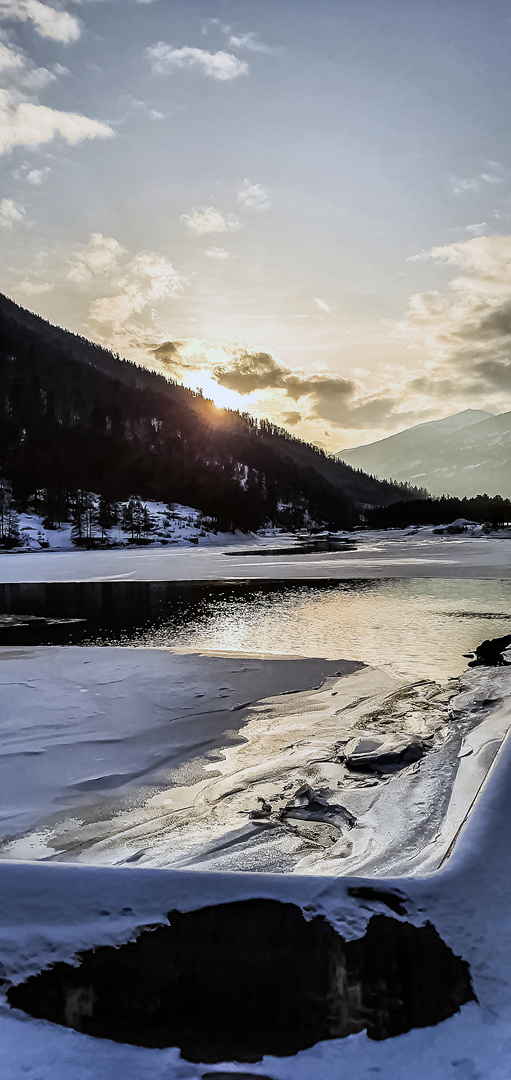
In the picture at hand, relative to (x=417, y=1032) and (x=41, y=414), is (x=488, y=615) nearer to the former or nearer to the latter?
(x=417, y=1032)

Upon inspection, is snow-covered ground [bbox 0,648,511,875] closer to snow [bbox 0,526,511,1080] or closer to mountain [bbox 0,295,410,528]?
snow [bbox 0,526,511,1080]

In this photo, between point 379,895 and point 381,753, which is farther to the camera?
point 381,753

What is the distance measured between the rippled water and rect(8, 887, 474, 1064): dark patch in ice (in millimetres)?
7887

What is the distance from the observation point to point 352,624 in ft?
54.8

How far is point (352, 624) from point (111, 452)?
461 ft

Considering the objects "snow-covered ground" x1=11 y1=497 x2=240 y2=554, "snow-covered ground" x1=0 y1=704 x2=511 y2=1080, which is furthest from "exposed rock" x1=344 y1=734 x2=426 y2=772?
"snow-covered ground" x1=11 y1=497 x2=240 y2=554

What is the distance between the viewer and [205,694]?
390 inches

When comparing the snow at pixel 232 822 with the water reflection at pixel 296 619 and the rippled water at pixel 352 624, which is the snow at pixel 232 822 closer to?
the rippled water at pixel 352 624

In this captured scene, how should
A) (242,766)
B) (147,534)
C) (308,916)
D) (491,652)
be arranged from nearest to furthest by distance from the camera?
(308,916) < (242,766) < (491,652) < (147,534)

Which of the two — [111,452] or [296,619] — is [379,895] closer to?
[296,619]

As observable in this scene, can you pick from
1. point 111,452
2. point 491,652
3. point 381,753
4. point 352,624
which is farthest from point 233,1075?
point 111,452

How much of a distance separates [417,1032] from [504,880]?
1.16m

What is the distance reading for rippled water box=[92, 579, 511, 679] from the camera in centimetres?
1290

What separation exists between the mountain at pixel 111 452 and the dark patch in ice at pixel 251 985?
111 metres
